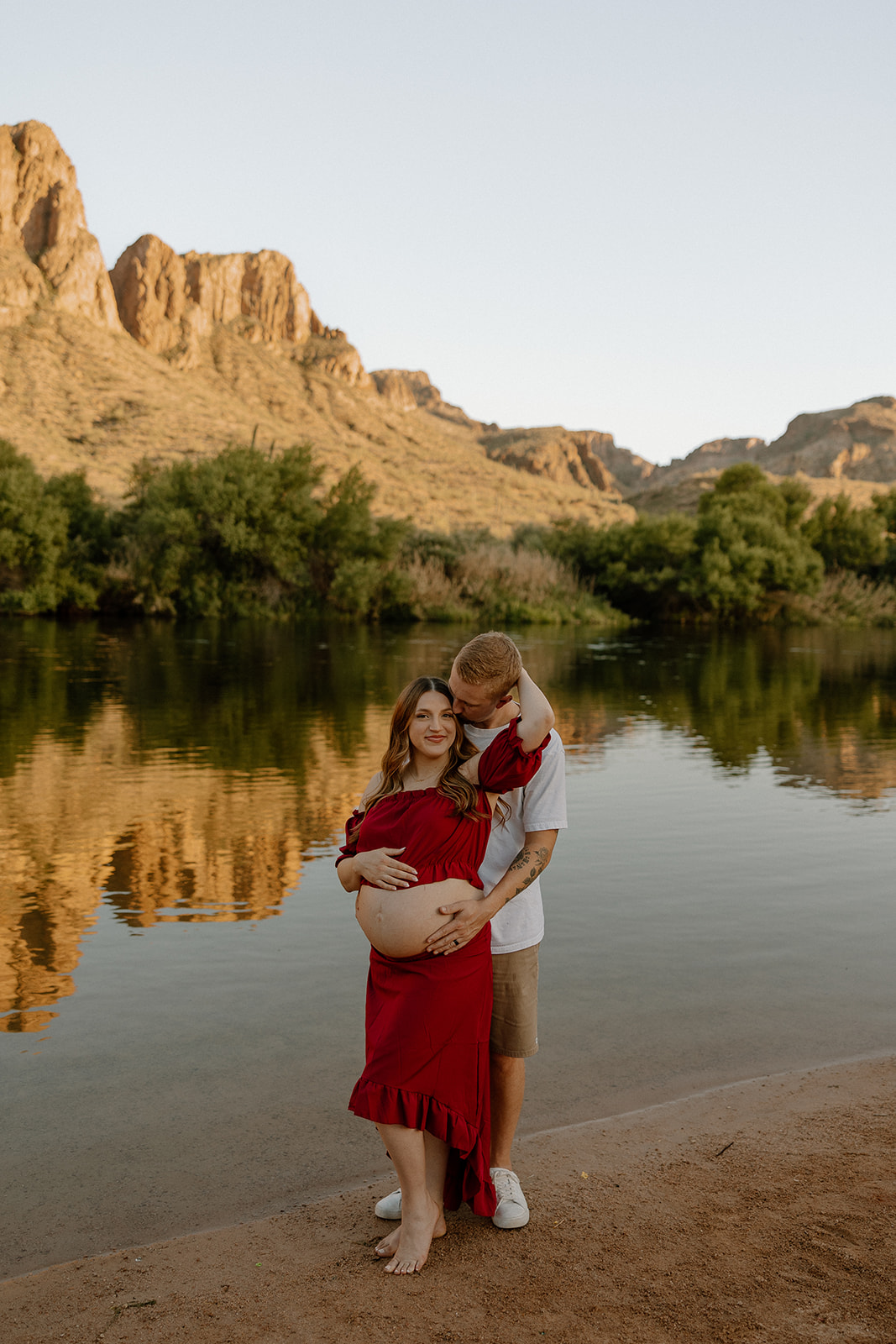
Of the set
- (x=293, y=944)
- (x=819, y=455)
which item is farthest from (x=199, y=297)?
(x=293, y=944)

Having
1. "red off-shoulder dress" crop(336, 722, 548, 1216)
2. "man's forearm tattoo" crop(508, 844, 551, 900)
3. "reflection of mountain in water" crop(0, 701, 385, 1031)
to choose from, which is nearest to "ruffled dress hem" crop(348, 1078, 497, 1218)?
"red off-shoulder dress" crop(336, 722, 548, 1216)

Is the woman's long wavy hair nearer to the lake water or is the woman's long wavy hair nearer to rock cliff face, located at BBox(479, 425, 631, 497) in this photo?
the lake water

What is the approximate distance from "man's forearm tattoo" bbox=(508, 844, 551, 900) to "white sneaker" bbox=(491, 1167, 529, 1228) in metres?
0.89

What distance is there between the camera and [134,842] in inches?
333

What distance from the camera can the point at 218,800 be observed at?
9969 mm

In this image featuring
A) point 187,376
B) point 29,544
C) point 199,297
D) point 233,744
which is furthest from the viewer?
point 199,297

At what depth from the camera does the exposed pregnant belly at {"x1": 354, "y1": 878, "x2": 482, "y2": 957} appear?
3.10 meters

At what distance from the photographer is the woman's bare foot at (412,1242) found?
9.93ft

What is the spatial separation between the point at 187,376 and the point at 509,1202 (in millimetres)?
97578

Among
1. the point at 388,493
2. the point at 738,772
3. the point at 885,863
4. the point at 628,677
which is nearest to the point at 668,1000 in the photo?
the point at 885,863

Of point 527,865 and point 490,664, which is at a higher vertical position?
point 490,664

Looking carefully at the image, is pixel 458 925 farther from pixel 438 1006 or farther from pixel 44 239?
pixel 44 239

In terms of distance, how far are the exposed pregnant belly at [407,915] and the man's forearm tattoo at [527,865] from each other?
187 millimetres

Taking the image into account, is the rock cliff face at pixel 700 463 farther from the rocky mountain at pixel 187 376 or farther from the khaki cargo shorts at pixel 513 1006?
the khaki cargo shorts at pixel 513 1006
